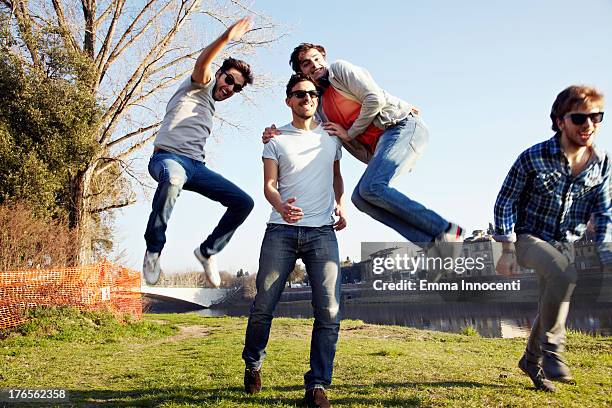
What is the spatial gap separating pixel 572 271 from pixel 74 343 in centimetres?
1125

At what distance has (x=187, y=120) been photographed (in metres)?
4.37

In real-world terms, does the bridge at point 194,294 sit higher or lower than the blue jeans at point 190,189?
lower

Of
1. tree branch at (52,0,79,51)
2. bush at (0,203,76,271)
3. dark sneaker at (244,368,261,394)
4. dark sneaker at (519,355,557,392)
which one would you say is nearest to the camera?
dark sneaker at (244,368,261,394)

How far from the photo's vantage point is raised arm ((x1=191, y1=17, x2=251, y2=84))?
3848 millimetres

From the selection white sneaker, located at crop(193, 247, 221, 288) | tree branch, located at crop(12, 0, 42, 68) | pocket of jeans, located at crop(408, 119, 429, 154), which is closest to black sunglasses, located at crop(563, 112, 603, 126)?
pocket of jeans, located at crop(408, 119, 429, 154)

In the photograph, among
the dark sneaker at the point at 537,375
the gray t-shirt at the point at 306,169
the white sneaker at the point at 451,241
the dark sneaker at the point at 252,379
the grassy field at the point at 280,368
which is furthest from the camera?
the dark sneaker at the point at 537,375

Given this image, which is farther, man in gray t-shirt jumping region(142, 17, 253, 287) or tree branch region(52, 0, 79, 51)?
tree branch region(52, 0, 79, 51)

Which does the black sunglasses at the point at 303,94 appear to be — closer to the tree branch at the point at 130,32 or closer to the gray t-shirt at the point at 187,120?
the gray t-shirt at the point at 187,120

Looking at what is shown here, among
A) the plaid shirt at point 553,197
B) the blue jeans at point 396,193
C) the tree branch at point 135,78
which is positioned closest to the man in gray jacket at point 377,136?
the blue jeans at point 396,193

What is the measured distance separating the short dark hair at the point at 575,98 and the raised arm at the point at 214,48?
8.28ft

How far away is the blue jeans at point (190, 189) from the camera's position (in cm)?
414

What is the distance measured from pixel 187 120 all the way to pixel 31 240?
11925 millimetres

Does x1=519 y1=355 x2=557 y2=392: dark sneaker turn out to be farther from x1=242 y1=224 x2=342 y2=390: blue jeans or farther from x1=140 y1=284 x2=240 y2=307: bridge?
x1=140 y1=284 x2=240 y2=307: bridge

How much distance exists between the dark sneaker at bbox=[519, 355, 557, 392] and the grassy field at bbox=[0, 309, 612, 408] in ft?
0.36
